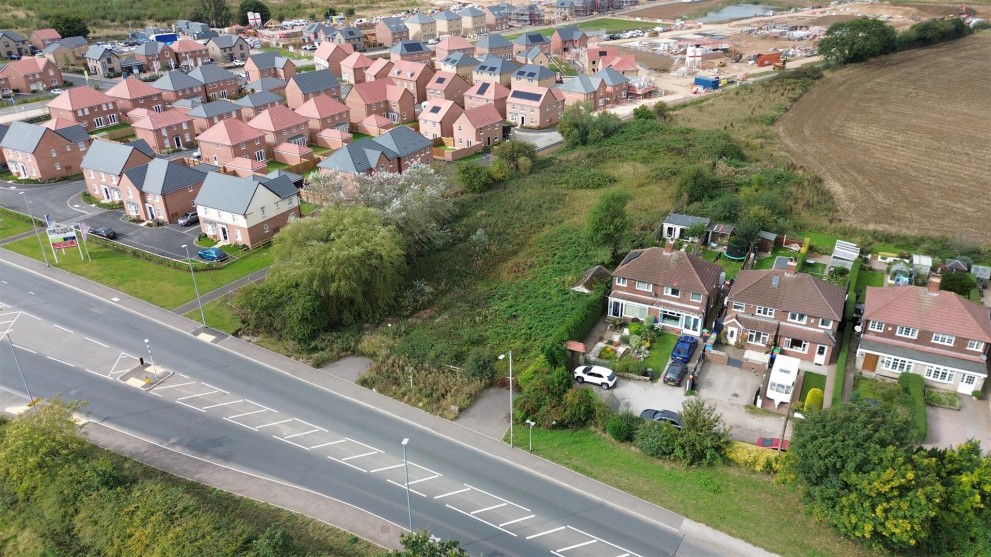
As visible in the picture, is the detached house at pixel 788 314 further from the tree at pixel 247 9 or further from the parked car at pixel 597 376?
the tree at pixel 247 9

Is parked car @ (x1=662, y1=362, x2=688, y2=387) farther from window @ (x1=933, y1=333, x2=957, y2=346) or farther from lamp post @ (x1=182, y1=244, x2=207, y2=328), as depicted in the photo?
lamp post @ (x1=182, y1=244, x2=207, y2=328)

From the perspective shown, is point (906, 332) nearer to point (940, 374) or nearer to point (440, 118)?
point (940, 374)

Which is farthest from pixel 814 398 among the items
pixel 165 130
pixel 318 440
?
pixel 165 130

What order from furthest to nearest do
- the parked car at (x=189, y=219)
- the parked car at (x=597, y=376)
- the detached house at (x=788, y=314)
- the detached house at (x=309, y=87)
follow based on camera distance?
the detached house at (x=309, y=87)
the parked car at (x=189, y=219)
the detached house at (x=788, y=314)
the parked car at (x=597, y=376)

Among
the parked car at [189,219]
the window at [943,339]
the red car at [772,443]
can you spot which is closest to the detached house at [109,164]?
the parked car at [189,219]

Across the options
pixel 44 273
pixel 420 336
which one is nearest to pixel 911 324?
pixel 420 336

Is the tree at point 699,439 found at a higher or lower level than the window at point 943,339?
lower

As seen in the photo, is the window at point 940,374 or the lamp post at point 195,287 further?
the lamp post at point 195,287

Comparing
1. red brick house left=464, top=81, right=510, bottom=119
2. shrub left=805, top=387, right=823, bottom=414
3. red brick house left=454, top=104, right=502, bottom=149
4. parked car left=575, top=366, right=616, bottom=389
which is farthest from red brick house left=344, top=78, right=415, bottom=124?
shrub left=805, top=387, right=823, bottom=414
